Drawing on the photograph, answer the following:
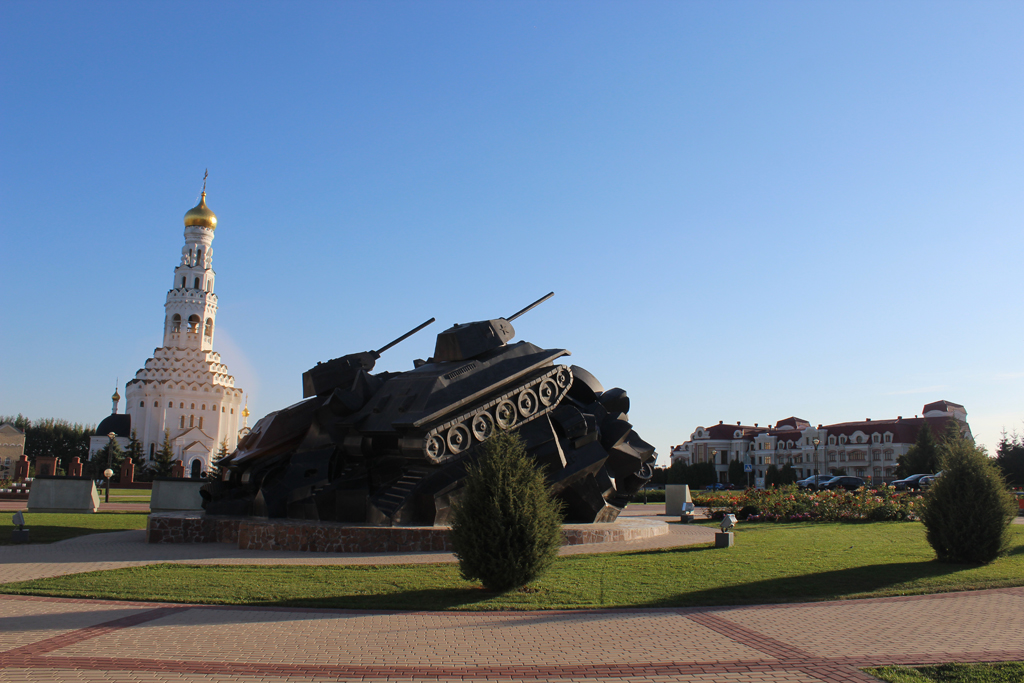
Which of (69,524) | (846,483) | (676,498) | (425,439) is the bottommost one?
(69,524)

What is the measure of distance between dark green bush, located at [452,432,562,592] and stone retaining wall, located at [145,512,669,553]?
3.98 m

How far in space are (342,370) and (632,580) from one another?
35.1 ft

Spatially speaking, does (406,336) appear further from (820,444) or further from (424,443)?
(820,444)

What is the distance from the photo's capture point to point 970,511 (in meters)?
13.3

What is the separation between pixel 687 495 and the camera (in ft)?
91.0

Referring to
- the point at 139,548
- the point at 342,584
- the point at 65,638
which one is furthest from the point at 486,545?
the point at 139,548

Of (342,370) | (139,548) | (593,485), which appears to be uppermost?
(342,370)

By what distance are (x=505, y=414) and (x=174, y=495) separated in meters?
16.5

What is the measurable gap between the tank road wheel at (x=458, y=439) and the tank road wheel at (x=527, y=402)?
1.55 metres

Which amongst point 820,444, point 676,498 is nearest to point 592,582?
point 676,498

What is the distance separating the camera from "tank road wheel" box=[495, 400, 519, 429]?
17094 millimetres

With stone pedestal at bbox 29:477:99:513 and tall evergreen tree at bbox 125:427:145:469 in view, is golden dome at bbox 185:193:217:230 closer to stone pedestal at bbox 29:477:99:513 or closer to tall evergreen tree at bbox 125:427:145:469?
tall evergreen tree at bbox 125:427:145:469

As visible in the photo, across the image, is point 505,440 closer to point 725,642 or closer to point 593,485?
point 725,642

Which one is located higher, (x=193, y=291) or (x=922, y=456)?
Result: (x=193, y=291)
